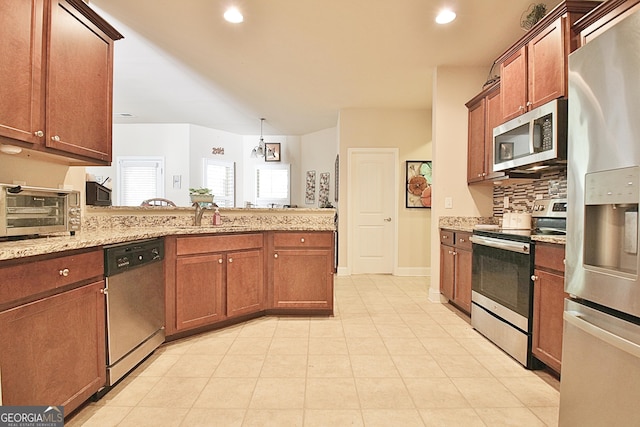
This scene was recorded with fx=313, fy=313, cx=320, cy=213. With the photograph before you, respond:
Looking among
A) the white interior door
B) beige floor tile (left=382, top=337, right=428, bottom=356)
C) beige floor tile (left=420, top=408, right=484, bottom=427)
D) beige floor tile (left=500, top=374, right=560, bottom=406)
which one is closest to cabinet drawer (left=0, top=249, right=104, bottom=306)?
beige floor tile (left=420, top=408, right=484, bottom=427)

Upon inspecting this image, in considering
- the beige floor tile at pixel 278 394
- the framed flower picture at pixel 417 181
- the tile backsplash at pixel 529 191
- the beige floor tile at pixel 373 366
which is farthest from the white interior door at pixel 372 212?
the beige floor tile at pixel 278 394

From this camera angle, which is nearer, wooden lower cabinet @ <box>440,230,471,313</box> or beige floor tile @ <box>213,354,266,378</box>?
beige floor tile @ <box>213,354,266,378</box>

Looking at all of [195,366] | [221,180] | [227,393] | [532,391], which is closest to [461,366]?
[532,391]

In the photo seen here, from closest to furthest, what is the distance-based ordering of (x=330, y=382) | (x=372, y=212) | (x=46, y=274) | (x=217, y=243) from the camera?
(x=46, y=274) < (x=330, y=382) < (x=217, y=243) < (x=372, y=212)

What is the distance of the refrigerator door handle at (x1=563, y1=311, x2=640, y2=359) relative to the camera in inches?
42.5

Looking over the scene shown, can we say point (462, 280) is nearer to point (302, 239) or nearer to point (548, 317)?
point (548, 317)

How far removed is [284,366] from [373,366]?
1.97 feet

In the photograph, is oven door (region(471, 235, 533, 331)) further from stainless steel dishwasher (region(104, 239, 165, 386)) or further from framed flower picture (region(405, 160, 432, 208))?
stainless steel dishwasher (region(104, 239, 165, 386))

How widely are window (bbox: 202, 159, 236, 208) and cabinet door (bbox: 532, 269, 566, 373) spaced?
5.97 m

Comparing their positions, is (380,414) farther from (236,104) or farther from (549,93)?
(236,104)

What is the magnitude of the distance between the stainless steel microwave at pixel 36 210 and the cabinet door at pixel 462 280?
3.13 m

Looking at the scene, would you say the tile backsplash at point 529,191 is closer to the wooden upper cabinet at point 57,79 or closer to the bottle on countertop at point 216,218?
the bottle on countertop at point 216,218

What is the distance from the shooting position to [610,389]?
45.4 inches

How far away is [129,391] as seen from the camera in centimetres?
181
